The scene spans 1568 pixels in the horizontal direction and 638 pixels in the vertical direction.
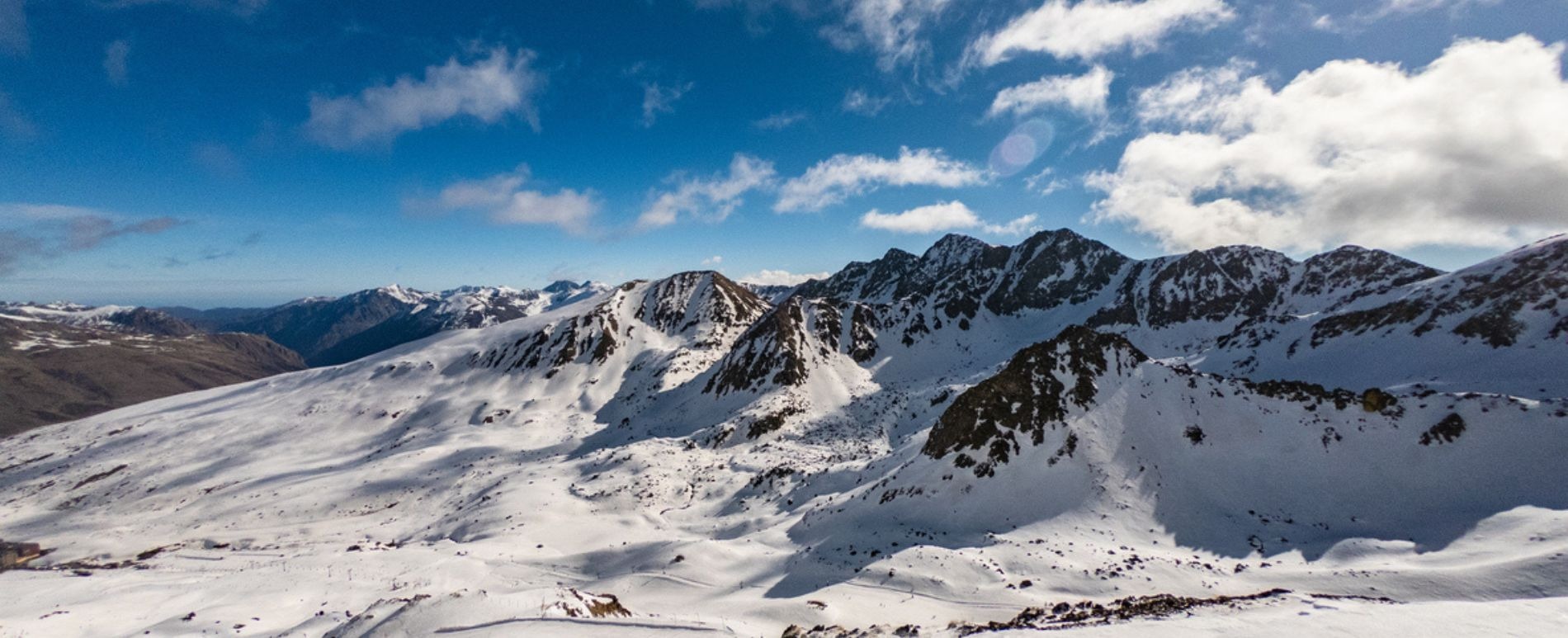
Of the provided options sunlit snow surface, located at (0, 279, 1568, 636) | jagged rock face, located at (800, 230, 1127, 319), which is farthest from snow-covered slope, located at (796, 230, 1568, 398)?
sunlit snow surface, located at (0, 279, 1568, 636)

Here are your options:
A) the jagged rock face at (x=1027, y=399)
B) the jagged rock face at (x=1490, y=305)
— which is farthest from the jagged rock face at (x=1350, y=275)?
the jagged rock face at (x=1027, y=399)

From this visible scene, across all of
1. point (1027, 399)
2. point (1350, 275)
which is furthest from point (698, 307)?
point (1350, 275)

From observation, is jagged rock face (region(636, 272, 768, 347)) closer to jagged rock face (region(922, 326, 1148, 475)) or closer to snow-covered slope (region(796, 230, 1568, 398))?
snow-covered slope (region(796, 230, 1568, 398))

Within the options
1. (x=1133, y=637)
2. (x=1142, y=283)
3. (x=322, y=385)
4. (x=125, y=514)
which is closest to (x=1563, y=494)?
(x=1133, y=637)

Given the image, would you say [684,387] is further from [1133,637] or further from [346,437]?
[1133,637]

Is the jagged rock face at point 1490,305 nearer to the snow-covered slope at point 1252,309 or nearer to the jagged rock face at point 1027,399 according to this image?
the snow-covered slope at point 1252,309

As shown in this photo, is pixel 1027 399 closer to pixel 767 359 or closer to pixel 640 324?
pixel 767 359
